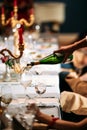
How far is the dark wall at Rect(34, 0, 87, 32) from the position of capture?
8.84 meters

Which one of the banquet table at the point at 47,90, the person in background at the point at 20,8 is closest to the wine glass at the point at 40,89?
the banquet table at the point at 47,90

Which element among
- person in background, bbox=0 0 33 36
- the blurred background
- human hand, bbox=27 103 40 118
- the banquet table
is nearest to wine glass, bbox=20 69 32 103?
the banquet table

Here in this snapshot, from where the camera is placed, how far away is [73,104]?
8.27ft

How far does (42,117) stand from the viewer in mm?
2213

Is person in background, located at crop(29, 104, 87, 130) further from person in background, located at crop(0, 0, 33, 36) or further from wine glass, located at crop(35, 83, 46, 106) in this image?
person in background, located at crop(0, 0, 33, 36)

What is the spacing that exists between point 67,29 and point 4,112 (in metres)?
6.80

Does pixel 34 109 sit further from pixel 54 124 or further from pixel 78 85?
pixel 78 85

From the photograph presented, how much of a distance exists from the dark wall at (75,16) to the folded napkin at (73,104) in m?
6.39

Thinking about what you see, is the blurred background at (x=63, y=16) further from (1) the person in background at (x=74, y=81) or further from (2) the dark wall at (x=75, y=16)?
(1) the person in background at (x=74, y=81)

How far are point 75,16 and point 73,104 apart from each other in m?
6.55

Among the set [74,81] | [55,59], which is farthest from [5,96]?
[74,81]

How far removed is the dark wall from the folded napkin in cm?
639

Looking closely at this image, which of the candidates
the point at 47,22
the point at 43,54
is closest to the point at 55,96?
the point at 43,54

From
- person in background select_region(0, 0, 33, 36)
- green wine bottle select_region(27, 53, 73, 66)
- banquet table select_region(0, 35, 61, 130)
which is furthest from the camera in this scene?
person in background select_region(0, 0, 33, 36)
